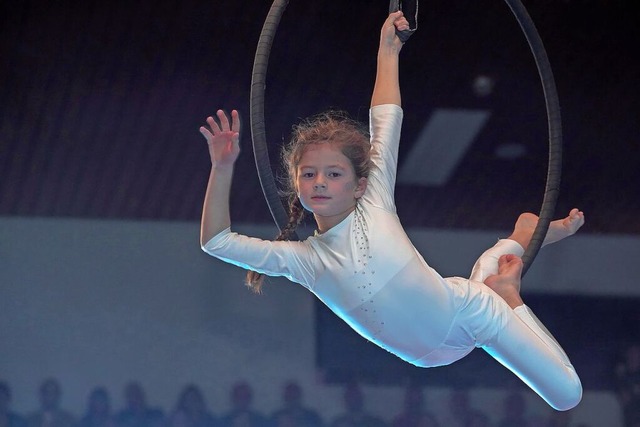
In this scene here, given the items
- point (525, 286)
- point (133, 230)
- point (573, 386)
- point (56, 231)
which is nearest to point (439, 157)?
point (525, 286)

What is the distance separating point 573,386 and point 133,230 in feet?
8.87

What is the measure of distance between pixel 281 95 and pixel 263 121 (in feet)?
8.34

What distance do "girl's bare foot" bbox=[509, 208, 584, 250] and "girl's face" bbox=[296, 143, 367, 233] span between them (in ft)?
2.45

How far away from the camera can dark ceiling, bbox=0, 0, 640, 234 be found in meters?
4.58

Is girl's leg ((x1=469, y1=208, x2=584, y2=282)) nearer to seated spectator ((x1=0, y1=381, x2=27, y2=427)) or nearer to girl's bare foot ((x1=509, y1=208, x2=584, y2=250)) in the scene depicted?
girl's bare foot ((x1=509, y1=208, x2=584, y2=250))

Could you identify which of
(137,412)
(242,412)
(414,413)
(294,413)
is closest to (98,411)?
(137,412)

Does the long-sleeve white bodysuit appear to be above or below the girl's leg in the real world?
below

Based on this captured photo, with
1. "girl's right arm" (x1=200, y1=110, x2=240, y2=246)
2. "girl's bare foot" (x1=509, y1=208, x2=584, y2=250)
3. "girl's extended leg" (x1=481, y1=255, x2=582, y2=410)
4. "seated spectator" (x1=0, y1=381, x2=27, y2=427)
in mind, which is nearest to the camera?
"girl's right arm" (x1=200, y1=110, x2=240, y2=246)

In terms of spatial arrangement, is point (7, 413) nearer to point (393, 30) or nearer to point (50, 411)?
point (50, 411)

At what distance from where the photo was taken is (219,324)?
458 cm

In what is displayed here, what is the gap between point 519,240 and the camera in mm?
2768

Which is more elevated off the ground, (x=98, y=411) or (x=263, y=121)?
(x=263, y=121)

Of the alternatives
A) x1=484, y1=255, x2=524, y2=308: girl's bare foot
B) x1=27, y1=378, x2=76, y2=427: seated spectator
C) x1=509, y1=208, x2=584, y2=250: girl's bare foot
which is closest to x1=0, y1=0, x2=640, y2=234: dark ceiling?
x1=27, y1=378, x2=76, y2=427: seated spectator

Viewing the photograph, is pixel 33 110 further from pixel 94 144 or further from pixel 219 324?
pixel 219 324
